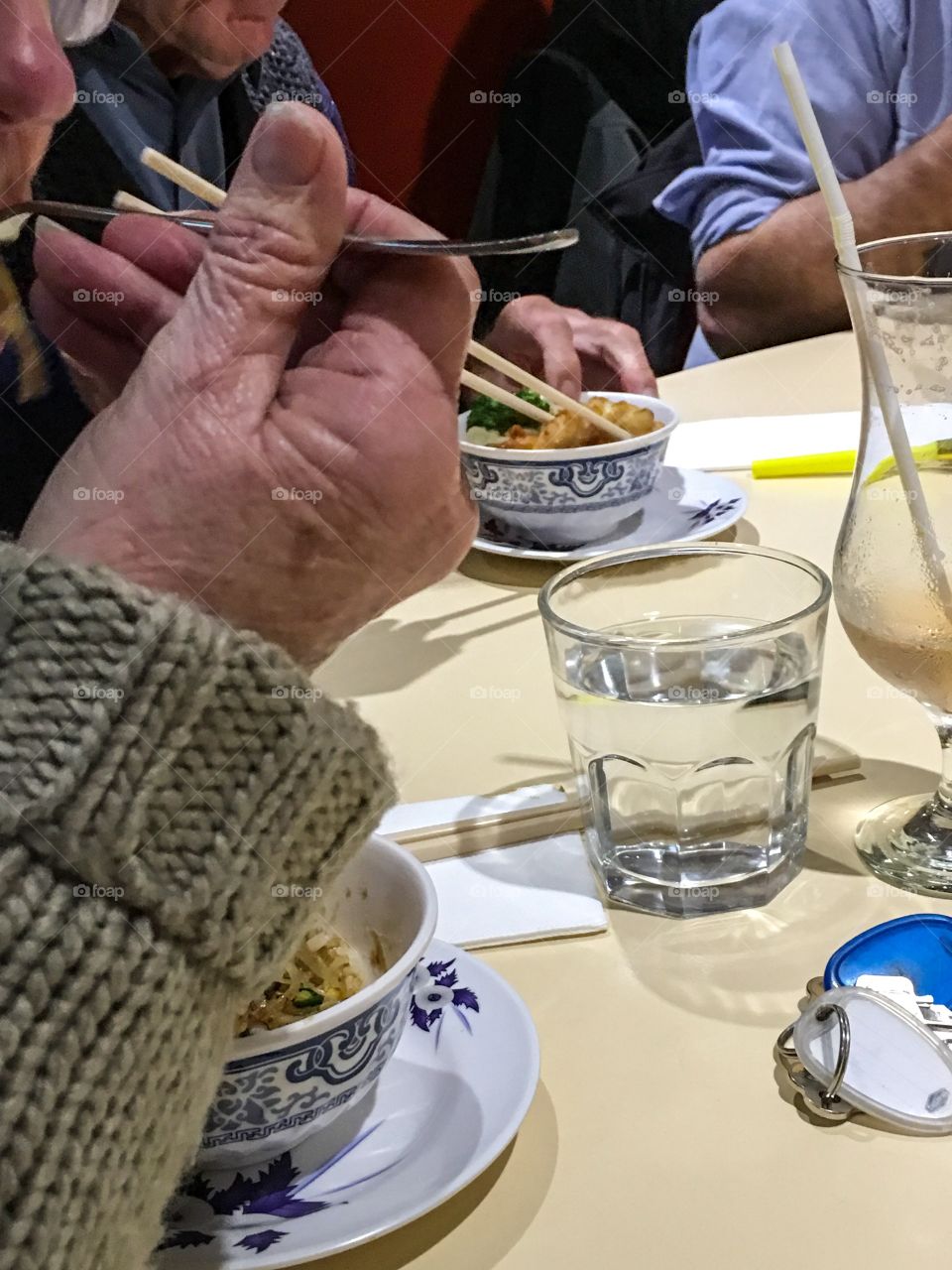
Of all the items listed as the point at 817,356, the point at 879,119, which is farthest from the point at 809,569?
the point at 879,119

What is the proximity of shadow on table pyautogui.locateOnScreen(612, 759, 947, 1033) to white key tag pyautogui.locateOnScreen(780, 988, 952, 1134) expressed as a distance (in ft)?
0.09

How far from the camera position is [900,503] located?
1.71ft

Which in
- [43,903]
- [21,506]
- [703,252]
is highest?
[43,903]

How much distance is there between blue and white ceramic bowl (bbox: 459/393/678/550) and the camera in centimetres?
91

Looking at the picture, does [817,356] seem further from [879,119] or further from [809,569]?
[879,119]

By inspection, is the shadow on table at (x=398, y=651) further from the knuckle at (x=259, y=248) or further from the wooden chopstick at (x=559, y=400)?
the knuckle at (x=259, y=248)

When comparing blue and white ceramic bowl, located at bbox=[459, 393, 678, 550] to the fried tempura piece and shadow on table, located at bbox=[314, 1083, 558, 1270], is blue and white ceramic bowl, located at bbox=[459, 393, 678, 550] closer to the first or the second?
the fried tempura piece

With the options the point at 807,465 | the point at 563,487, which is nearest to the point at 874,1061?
the point at 563,487

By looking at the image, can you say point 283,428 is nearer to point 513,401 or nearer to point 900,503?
point 900,503

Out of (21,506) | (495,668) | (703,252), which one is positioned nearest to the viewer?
(495,668)

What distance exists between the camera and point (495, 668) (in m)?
0.76

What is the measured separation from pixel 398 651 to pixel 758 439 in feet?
1.67

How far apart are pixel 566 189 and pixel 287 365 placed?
191 cm

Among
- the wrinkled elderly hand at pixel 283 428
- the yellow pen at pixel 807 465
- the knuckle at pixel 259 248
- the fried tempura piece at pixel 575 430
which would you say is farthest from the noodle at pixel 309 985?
the yellow pen at pixel 807 465
